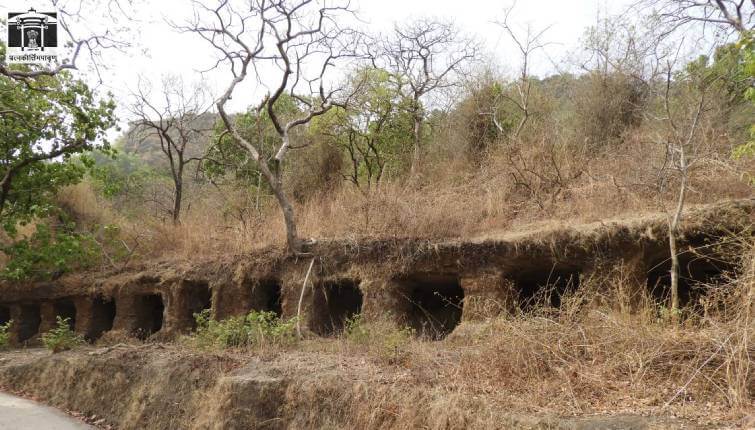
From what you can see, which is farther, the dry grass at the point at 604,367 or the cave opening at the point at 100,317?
the cave opening at the point at 100,317

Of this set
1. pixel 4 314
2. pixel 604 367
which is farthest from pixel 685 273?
pixel 4 314

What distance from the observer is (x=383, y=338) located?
8.66 m

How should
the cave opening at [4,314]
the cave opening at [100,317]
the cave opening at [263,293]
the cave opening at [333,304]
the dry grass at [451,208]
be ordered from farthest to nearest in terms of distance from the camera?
the cave opening at [4,314], the cave opening at [100,317], the cave opening at [263,293], the cave opening at [333,304], the dry grass at [451,208]

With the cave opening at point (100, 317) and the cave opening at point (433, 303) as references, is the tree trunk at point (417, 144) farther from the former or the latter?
the cave opening at point (100, 317)

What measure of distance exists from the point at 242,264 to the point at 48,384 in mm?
4553

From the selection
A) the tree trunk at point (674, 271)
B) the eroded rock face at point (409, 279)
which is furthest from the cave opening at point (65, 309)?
the tree trunk at point (674, 271)

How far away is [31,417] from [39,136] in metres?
8.10

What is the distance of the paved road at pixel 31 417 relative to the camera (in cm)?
934

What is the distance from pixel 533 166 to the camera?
41.8 feet

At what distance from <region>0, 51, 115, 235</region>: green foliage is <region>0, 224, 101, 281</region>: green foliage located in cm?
54

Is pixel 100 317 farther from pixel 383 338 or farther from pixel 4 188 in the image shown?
pixel 383 338

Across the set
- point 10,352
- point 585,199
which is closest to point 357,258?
point 585,199

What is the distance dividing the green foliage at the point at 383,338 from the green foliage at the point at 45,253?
9.22m

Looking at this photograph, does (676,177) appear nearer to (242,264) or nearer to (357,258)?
(357,258)
